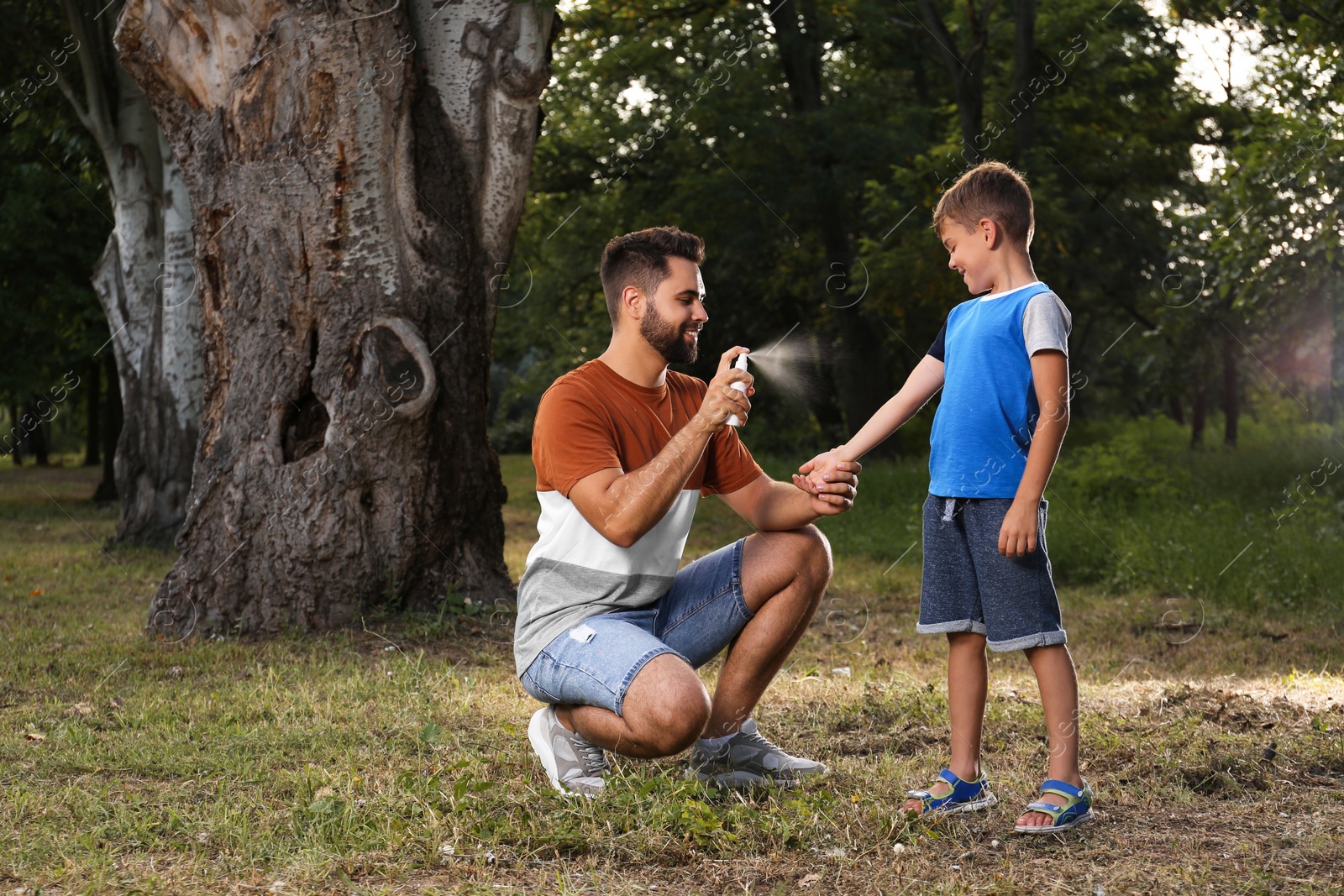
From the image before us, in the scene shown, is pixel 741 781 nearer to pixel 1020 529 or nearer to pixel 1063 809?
pixel 1063 809

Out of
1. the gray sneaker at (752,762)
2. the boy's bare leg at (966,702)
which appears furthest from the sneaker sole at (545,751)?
the boy's bare leg at (966,702)

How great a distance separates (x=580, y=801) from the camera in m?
3.38

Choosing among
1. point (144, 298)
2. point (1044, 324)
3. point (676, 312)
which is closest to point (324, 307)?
point (676, 312)

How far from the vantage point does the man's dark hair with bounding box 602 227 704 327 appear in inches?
143

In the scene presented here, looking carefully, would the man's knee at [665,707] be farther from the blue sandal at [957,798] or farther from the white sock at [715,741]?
the blue sandal at [957,798]

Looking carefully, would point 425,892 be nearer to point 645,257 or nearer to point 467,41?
point 645,257

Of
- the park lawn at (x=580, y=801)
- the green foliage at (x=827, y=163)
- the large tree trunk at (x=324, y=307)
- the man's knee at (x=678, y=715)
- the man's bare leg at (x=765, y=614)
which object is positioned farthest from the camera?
the green foliage at (x=827, y=163)

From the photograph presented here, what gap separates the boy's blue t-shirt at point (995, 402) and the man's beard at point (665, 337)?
31.5 inches

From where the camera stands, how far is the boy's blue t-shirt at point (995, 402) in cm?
336

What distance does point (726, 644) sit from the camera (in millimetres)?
3887

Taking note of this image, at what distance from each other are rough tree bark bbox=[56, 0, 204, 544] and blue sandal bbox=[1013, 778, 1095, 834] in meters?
8.83

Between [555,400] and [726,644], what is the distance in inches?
40.5

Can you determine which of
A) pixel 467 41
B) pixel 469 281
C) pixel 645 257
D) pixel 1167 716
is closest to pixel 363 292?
pixel 469 281

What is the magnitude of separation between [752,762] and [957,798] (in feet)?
2.12
